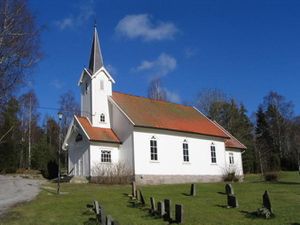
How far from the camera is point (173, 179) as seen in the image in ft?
118

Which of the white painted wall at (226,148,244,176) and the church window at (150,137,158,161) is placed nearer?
the church window at (150,137,158,161)

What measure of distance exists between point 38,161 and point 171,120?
27032 millimetres

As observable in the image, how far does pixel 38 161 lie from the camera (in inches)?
2267

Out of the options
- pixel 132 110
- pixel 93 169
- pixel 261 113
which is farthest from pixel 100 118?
pixel 261 113

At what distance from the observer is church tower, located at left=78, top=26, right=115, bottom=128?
1435 inches

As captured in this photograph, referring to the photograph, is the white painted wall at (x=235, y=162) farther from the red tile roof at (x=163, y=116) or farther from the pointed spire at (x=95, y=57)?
the pointed spire at (x=95, y=57)

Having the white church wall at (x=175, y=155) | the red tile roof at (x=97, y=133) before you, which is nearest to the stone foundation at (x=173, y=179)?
the white church wall at (x=175, y=155)

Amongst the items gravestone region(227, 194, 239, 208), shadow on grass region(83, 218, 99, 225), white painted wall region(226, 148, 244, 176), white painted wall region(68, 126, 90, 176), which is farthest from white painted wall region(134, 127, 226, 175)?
shadow on grass region(83, 218, 99, 225)

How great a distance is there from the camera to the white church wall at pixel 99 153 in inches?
1312

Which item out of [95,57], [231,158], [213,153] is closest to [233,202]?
[213,153]

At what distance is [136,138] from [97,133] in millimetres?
3497

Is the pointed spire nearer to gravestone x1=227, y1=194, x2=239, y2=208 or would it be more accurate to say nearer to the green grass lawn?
the green grass lawn

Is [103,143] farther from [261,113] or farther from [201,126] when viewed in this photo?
[261,113]

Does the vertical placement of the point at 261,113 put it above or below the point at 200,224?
above
